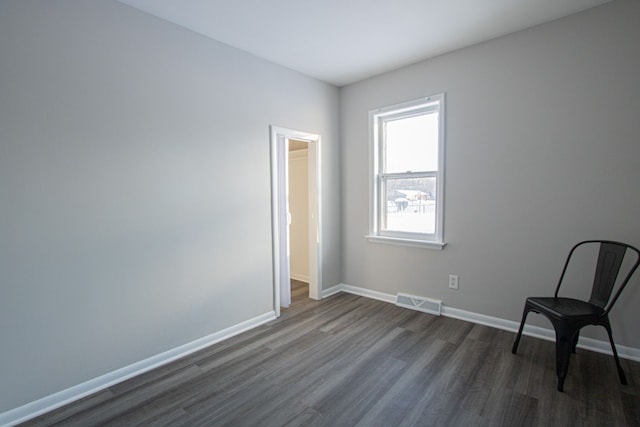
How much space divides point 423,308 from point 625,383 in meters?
1.63

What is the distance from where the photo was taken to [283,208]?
3559 millimetres

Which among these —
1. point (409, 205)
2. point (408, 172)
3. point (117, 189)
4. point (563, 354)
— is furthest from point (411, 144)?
point (117, 189)

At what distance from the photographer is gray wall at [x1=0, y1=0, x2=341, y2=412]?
1856mm

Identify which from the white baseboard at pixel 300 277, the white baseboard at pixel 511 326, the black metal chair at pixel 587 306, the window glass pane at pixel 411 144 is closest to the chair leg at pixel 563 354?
the black metal chair at pixel 587 306

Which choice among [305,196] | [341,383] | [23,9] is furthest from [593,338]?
[23,9]

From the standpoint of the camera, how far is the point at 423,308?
3.43 m

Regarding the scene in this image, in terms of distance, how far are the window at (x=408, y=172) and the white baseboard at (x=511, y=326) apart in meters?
0.70

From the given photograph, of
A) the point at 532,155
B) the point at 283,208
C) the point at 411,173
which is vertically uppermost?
the point at 532,155

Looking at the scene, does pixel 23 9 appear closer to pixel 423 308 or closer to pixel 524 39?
pixel 524 39

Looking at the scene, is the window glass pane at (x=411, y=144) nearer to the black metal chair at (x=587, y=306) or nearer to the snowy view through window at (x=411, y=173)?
the snowy view through window at (x=411, y=173)

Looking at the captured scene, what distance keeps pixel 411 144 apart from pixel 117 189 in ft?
9.55

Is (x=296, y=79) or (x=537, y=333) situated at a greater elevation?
(x=296, y=79)

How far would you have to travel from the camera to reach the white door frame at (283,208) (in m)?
3.27

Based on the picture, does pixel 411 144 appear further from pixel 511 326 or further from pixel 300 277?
pixel 300 277
